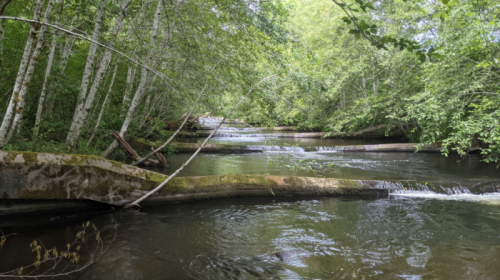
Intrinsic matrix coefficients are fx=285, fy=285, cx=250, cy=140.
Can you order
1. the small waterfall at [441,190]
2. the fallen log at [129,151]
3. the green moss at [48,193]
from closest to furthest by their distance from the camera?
the green moss at [48,193] < the small waterfall at [441,190] < the fallen log at [129,151]

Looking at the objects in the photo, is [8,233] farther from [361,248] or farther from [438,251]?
[438,251]

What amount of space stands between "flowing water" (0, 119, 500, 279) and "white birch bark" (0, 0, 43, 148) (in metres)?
1.84

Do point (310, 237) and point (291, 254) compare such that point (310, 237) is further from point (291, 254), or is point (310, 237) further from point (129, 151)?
point (129, 151)

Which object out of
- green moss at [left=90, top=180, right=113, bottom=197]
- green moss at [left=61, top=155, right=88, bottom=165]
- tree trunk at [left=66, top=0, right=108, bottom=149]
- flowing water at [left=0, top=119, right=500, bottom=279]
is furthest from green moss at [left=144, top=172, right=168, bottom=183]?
tree trunk at [left=66, top=0, right=108, bottom=149]

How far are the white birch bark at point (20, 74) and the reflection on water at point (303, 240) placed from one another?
1969mm

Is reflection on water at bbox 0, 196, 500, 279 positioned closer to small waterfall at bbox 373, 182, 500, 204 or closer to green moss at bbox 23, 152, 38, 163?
small waterfall at bbox 373, 182, 500, 204

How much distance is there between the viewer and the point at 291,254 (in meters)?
4.29

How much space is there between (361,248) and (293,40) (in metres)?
4.87

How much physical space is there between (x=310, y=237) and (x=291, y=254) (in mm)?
857

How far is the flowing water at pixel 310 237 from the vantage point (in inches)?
151

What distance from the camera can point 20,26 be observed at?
26.8ft

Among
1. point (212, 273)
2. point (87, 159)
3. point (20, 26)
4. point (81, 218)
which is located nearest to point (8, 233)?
point (81, 218)

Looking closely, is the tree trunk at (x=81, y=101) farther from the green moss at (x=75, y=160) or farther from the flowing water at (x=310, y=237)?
the flowing water at (x=310, y=237)

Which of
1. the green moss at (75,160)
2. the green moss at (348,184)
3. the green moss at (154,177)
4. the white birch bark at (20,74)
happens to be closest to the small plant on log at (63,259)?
the green moss at (75,160)
